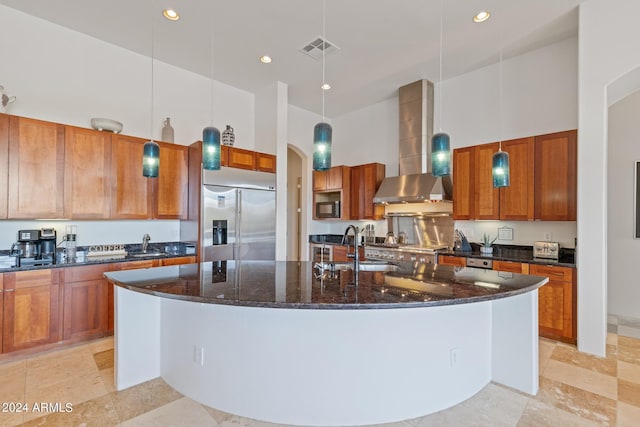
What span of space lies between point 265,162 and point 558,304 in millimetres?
4121

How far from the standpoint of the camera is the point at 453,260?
4109 millimetres

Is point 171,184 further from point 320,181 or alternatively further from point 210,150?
point 320,181

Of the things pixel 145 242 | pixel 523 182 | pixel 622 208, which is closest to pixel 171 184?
pixel 145 242

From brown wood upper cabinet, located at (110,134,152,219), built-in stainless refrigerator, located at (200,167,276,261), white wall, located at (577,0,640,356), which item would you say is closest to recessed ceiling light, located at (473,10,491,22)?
white wall, located at (577,0,640,356)

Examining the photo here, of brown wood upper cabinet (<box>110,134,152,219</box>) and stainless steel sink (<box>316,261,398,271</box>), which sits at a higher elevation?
brown wood upper cabinet (<box>110,134,152,219</box>)

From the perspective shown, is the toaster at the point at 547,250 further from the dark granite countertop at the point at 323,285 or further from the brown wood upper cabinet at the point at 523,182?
the dark granite countertop at the point at 323,285

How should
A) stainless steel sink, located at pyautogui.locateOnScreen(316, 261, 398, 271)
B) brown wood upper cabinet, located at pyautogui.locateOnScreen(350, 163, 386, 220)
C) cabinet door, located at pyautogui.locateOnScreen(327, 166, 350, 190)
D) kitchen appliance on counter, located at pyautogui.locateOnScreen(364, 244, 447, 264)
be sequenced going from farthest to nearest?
1. cabinet door, located at pyautogui.locateOnScreen(327, 166, 350, 190)
2. brown wood upper cabinet, located at pyautogui.locateOnScreen(350, 163, 386, 220)
3. kitchen appliance on counter, located at pyautogui.locateOnScreen(364, 244, 447, 264)
4. stainless steel sink, located at pyautogui.locateOnScreen(316, 261, 398, 271)

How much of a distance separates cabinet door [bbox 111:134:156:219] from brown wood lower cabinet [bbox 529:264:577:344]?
4725mm

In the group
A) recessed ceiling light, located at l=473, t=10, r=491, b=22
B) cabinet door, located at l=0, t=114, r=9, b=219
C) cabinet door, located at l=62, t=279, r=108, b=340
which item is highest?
recessed ceiling light, located at l=473, t=10, r=491, b=22

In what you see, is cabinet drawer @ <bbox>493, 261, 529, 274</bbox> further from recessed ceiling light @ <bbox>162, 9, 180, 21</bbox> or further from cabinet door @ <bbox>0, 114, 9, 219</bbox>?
cabinet door @ <bbox>0, 114, 9, 219</bbox>

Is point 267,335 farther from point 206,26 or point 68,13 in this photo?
point 68,13

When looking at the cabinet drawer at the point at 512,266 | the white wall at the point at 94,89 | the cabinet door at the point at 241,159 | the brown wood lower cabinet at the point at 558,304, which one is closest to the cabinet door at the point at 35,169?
the white wall at the point at 94,89

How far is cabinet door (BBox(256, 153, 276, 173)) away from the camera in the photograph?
4.68 m

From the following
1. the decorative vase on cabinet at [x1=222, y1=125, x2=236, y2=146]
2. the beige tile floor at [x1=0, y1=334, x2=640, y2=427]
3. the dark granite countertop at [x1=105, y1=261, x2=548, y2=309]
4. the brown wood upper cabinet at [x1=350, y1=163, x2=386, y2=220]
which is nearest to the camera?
the dark granite countertop at [x1=105, y1=261, x2=548, y2=309]
